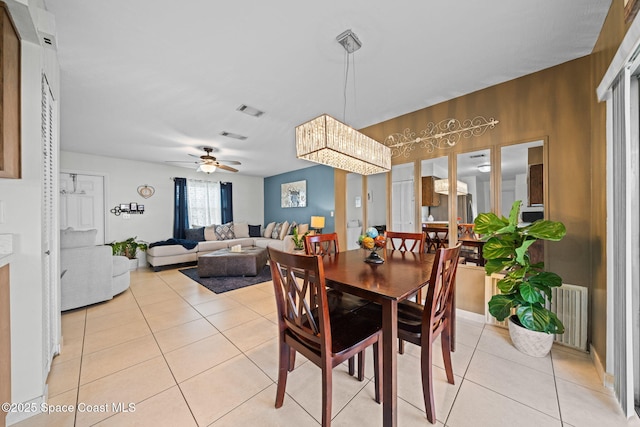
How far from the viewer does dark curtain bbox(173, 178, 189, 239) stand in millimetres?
5895

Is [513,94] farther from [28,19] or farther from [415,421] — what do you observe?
[28,19]

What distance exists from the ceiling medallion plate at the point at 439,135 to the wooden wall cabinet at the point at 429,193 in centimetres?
36

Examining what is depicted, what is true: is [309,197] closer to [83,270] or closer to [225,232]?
[225,232]

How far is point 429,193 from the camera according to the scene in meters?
2.98

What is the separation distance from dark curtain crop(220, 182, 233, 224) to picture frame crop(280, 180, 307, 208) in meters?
1.51

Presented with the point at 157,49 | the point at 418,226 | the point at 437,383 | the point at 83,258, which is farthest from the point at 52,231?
the point at 418,226

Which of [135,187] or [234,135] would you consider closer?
[234,135]

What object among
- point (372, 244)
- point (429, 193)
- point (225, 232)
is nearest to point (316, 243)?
point (372, 244)

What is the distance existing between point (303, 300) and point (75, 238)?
327 cm

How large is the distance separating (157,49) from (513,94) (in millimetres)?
3273

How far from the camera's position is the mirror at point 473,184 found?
8.40 feet

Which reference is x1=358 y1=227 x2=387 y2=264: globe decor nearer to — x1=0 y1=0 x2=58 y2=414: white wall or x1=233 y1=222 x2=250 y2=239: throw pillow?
x1=0 y1=0 x2=58 y2=414: white wall

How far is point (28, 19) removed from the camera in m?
1.24

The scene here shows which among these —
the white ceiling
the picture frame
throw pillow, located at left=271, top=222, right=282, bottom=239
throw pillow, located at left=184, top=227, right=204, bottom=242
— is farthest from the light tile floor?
the picture frame
